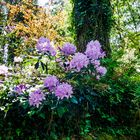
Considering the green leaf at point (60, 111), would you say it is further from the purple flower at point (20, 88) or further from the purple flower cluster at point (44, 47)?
the purple flower cluster at point (44, 47)

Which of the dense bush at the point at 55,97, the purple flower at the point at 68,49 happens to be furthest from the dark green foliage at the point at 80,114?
the purple flower at the point at 68,49

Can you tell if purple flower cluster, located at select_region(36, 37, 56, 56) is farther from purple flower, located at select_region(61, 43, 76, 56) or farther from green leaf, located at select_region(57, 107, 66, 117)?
green leaf, located at select_region(57, 107, 66, 117)

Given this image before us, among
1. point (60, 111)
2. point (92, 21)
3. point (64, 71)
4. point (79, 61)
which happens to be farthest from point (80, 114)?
point (92, 21)

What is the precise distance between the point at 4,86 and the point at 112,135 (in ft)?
5.59

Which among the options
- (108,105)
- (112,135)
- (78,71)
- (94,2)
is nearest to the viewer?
(78,71)

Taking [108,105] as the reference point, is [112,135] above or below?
below

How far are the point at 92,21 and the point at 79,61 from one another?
2946 millimetres

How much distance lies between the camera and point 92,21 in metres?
6.12

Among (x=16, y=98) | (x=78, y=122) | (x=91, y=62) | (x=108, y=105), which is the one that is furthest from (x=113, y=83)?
(x=16, y=98)

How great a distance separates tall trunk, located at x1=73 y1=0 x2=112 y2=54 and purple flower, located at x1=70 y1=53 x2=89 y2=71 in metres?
2.66

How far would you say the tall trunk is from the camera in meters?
6.06

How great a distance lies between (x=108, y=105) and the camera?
4.68 metres

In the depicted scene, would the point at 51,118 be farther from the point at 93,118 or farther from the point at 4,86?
the point at 93,118

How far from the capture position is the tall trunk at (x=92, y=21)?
6.06 m
